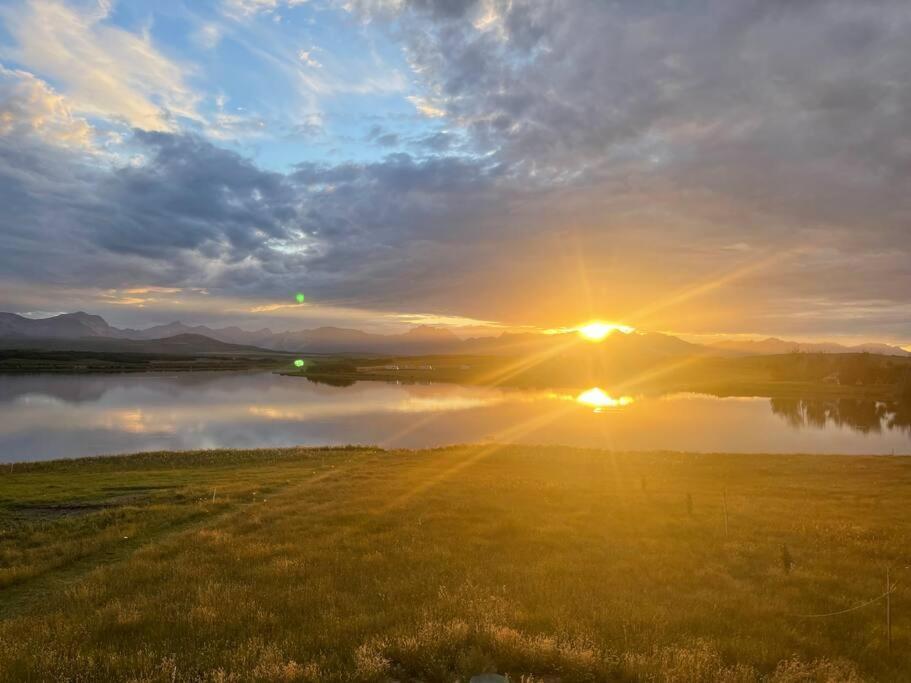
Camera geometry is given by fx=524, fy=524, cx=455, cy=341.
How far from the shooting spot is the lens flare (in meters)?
111

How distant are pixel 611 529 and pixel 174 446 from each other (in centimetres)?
5486

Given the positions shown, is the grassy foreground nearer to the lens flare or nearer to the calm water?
the calm water

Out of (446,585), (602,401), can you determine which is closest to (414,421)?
(602,401)

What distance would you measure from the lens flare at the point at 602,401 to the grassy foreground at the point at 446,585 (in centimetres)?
8384

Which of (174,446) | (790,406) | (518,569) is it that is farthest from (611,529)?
(790,406)

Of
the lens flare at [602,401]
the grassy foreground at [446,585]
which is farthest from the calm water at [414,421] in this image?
the grassy foreground at [446,585]

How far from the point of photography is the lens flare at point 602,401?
364ft

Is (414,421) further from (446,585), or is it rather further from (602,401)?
(446,585)

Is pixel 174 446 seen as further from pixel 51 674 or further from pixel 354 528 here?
pixel 51 674

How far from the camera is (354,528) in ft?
58.1

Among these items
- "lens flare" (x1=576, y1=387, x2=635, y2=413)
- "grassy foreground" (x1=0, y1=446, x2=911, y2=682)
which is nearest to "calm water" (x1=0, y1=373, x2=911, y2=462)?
"lens flare" (x1=576, y1=387, x2=635, y2=413)

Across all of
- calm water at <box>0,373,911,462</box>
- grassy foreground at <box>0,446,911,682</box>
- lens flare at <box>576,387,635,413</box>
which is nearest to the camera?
grassy foreground at <box>0,446,911,682</box>

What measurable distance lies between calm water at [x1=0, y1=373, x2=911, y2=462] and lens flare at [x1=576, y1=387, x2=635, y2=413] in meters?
0.28

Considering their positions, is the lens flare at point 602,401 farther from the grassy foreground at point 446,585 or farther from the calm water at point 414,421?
the grassy foreground at point 446,585
